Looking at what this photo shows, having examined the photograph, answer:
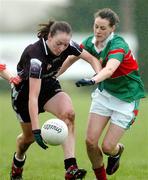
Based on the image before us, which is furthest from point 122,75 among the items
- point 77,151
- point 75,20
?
point 75,20

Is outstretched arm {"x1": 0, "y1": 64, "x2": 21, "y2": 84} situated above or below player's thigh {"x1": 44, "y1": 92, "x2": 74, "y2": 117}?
above

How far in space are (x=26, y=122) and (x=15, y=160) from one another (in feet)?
2.10

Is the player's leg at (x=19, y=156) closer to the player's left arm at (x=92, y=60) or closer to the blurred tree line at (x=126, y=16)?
the player's left arm at (x=92, y=60)

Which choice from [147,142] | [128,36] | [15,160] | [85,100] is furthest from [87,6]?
[15,160]

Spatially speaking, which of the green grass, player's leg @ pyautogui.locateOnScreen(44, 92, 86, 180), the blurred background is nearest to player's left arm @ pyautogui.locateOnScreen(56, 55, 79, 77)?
player's leg @ pyautogui.locateOnScreen(44, 92, 86, 180)

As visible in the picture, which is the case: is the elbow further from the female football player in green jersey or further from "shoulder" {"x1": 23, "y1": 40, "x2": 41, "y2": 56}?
"shoulder" {"x1": 23, "y1": 40, "x2": 41, "y2": 56}

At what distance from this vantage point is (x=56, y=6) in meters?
15.6

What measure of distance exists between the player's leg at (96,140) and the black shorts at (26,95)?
48 cm

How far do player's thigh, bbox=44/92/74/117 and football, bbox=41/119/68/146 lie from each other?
13.4 inches

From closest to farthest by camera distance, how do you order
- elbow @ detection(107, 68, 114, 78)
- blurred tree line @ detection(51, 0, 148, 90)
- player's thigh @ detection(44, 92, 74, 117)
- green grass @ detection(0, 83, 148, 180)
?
elbow @ detection(107, 68, 114, 78)
player's thigh @ detection(44, 92, 74, 117)
green grass @ detection(0, 83, 148, 180)
blurred tree line @ detection(51, 0, 148, 90)

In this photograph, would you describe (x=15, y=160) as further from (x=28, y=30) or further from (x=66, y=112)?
(x=28, y=30)

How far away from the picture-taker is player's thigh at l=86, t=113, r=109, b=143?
7535 mm

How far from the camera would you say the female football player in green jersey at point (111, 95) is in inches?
293

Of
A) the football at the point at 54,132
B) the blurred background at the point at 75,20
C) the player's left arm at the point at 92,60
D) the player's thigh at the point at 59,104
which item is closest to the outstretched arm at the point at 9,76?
the player's thigh at the point at 59,104
